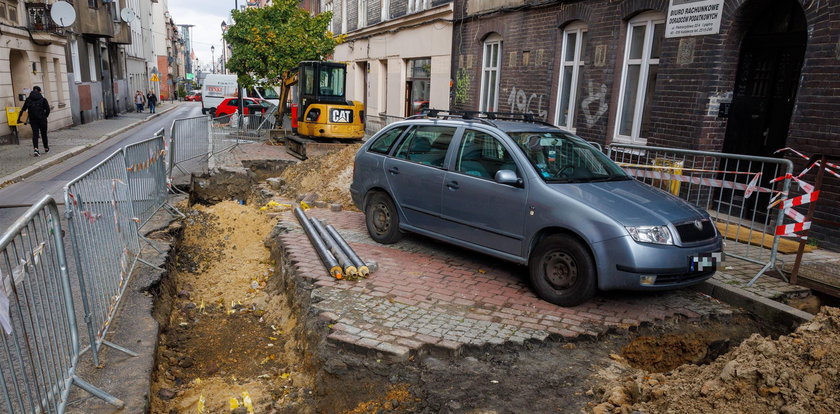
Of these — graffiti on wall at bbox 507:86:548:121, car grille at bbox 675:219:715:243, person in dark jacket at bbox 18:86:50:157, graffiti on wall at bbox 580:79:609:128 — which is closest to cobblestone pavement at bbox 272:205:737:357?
car grille at bbox 675:219:715:243

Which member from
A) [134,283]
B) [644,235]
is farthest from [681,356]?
[134,283]

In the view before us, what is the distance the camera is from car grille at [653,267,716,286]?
479 cm

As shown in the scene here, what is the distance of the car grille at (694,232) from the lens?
192 inches

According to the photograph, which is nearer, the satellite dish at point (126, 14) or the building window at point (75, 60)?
the building window at point (75, 60)

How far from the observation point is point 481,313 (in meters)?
4.99

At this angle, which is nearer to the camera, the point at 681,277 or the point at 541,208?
the point at 681,277

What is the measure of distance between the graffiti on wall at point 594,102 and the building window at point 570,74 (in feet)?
1.77

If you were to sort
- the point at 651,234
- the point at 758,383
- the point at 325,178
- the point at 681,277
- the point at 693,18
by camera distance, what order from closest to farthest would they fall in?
1. the point at 758,383
2. the point at 651,234
3. the point at 681,277
4. the point at 693,18
5. the point at 325,178

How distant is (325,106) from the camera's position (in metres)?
16.4

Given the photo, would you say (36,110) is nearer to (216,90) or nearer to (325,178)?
(325,178)

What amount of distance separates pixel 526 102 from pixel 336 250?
27.5 ft

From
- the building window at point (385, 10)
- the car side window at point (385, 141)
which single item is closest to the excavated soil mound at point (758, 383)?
the car side window at point (385, 141)

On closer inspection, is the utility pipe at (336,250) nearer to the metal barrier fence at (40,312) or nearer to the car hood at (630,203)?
the car hood at (630,203)

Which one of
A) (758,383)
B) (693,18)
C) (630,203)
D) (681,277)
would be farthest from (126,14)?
(758,383)
